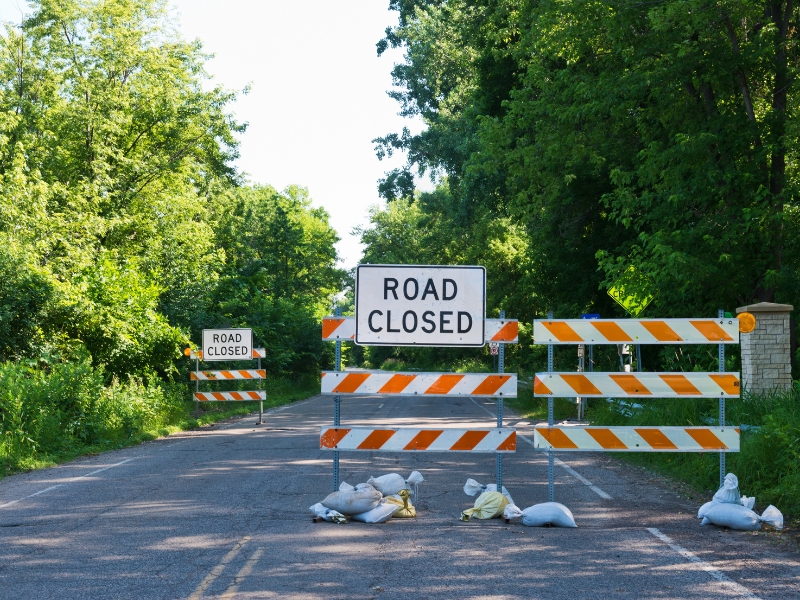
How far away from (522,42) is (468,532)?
1869 centimetres

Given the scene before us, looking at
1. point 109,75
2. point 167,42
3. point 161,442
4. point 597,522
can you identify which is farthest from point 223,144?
point 597,522

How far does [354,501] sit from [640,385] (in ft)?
10.8

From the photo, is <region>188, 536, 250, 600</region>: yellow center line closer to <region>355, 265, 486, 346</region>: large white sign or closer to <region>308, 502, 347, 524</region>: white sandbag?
<region>308, 502, 347, 524</region>: white sandbag

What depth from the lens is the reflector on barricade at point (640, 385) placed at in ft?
31.1

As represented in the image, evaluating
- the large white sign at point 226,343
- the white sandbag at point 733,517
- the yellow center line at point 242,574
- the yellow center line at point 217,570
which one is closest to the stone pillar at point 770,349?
the white sandbag at point 733,517

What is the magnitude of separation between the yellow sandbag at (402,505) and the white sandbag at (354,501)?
133 millimetres

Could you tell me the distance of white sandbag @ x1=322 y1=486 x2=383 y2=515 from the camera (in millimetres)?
8969

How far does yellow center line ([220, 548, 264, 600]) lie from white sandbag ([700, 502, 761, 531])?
439 centimetres

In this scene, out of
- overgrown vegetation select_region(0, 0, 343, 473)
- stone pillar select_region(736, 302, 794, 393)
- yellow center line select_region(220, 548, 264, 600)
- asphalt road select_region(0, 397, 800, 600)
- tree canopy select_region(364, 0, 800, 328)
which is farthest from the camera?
overgrown vegetation select_region(0, 0, 343, 473)

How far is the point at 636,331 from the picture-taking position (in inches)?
374

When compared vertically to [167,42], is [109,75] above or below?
below

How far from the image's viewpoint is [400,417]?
25953 millimetres

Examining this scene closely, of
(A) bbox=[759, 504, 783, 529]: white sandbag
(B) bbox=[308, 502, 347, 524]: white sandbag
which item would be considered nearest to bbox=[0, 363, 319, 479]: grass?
(B) bbox=[308, 502, 347, 524]: white sandbag

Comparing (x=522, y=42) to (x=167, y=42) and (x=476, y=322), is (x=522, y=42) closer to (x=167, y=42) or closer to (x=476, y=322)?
(x=476, y=322)
